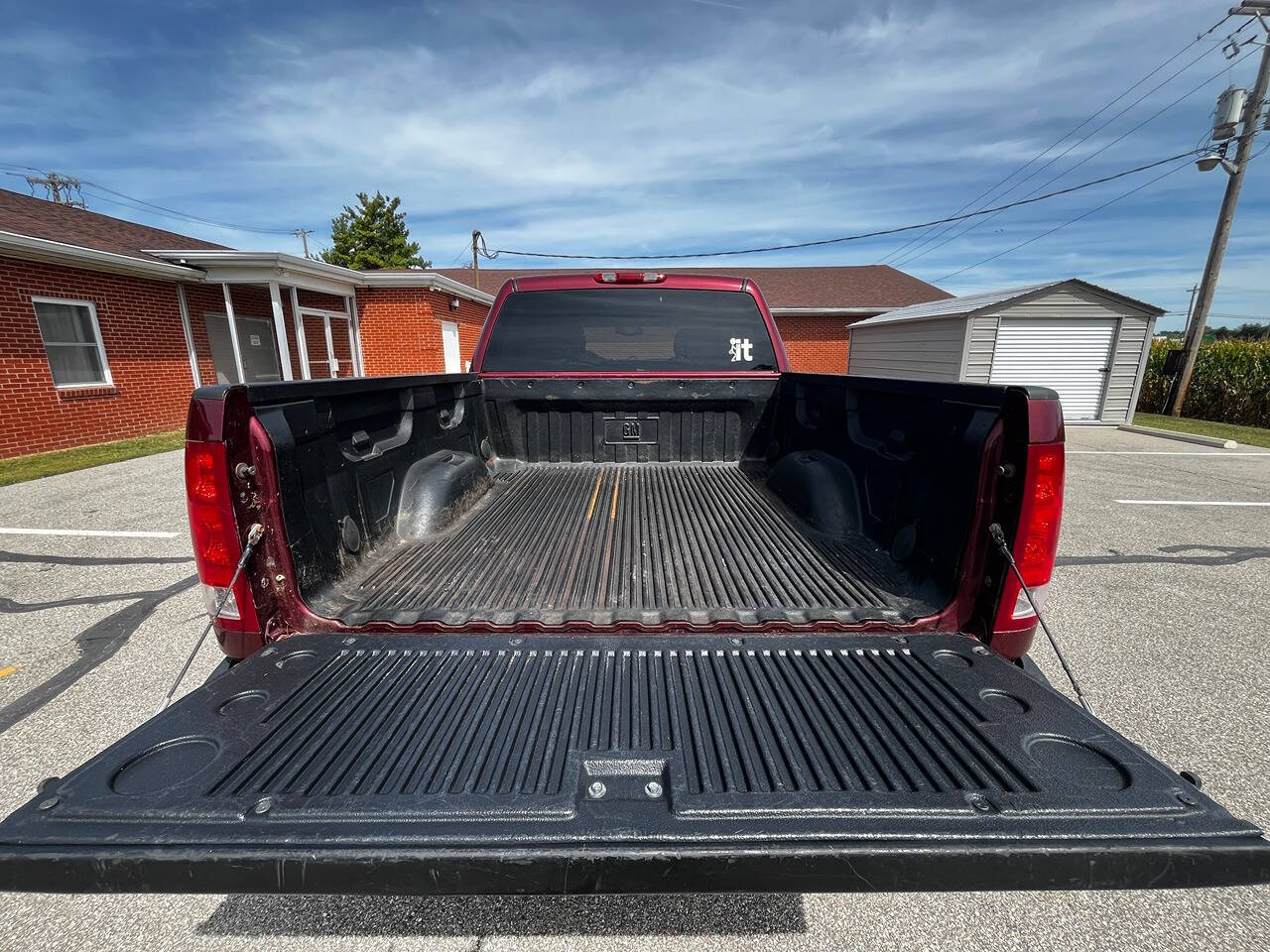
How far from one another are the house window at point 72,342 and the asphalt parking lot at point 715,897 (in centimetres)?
462

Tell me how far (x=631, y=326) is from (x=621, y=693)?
10.4ft

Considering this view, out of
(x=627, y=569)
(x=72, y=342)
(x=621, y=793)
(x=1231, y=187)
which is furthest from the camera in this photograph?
(x=1231, y=187)

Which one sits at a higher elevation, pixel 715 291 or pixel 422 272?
pixel 422 272

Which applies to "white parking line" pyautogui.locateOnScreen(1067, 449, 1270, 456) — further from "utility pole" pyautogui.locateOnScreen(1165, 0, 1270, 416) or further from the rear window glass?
the rear window glass

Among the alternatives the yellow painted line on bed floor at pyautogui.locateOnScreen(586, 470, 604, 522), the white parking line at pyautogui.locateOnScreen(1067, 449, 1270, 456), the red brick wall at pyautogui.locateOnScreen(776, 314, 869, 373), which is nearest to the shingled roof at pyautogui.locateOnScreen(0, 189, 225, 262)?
the yellow painted line on bed floor at pyautogui.locateOnScreen(586, 470, 604, 522)

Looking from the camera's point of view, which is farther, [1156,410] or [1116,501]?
[1156,410]

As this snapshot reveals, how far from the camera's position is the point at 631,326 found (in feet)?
13.9

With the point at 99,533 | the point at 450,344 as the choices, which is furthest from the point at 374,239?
the point at 99,533

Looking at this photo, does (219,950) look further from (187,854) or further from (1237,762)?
(1237,762)

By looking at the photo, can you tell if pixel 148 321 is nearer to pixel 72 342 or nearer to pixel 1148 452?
pixel 72 342

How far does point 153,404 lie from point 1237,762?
15.3 meters

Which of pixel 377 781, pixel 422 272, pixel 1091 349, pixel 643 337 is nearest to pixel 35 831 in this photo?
pixel 377 781

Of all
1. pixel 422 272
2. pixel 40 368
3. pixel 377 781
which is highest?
pixel 422 272

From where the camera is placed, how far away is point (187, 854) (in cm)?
103
